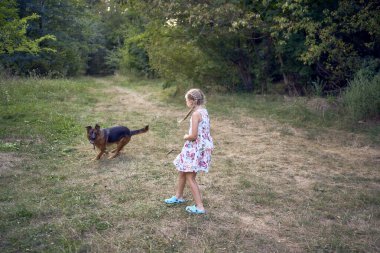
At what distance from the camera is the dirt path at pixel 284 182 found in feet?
14.4

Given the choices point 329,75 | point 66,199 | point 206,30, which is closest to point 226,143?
point 66,199

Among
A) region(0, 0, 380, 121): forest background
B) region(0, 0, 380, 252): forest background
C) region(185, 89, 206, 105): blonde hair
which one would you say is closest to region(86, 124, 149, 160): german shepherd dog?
region(0, 0, 380, 252): forest background

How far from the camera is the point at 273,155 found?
24.9ft

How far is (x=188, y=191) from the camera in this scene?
18.2 feet

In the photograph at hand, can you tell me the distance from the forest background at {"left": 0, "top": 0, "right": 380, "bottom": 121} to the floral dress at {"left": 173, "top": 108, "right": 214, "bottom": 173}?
6.71 metres

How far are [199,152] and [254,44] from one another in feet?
40.3

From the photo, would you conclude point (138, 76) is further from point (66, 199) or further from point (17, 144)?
point (66, 199)

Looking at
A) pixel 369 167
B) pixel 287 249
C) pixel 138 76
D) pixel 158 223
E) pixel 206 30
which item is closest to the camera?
pixel 287 249

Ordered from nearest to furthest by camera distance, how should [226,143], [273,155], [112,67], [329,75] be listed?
[273,155] < [226,143] < [329,75] < [112,67]

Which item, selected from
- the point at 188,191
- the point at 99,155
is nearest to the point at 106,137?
the point at 99,155

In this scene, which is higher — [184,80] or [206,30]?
[206,30]

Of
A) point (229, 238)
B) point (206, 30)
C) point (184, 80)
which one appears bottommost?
point (229, 238)

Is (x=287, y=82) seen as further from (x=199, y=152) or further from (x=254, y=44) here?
(x=199, y=152)

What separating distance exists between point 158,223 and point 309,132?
620 centimetres
